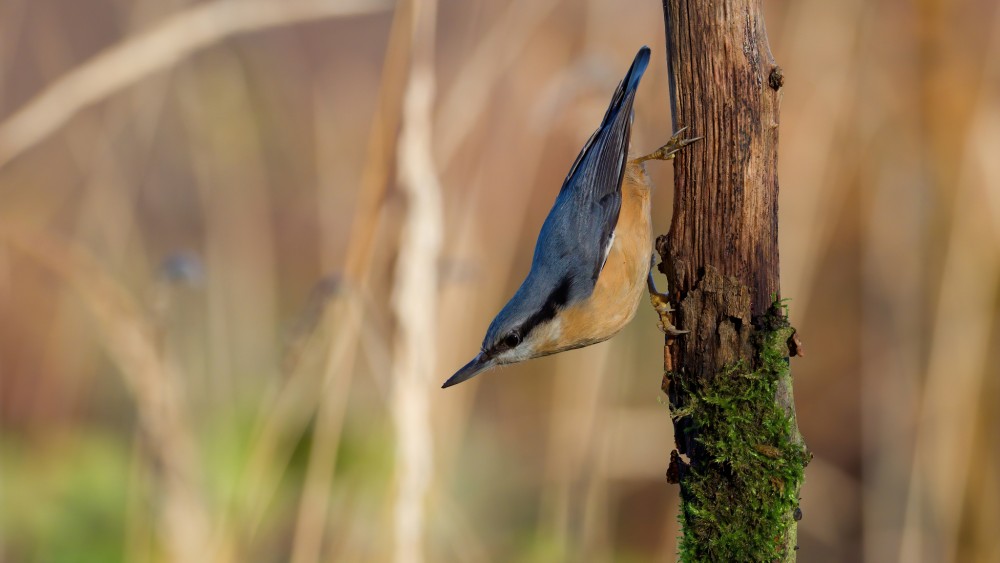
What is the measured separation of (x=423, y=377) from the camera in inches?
71.9

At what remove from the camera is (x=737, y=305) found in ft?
4.37

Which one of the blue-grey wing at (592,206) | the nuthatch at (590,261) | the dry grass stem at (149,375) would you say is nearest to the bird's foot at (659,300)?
the nuthatch at (590,261)

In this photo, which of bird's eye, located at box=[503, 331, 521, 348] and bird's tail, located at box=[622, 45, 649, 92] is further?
bird's tail, located at box=[622, 45, 649, 92]

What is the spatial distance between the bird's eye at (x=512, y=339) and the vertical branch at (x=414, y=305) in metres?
0.17

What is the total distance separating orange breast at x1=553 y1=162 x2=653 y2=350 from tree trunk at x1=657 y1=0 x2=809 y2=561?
64 centimetres

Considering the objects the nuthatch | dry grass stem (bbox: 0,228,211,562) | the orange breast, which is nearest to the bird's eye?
the nuthatch

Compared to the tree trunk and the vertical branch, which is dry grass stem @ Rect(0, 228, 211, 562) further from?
the tree trunk

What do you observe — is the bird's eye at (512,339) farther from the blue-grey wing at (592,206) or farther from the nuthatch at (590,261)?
the blue-grey wing at (592,206)

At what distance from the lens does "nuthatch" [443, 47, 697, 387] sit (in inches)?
75.6

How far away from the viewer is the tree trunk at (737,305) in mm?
1326

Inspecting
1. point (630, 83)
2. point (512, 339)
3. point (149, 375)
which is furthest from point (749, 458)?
point (149, 375)

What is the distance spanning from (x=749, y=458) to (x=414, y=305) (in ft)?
2.48

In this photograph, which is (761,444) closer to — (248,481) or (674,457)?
(674,457)

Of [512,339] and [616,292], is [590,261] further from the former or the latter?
[512,339]
